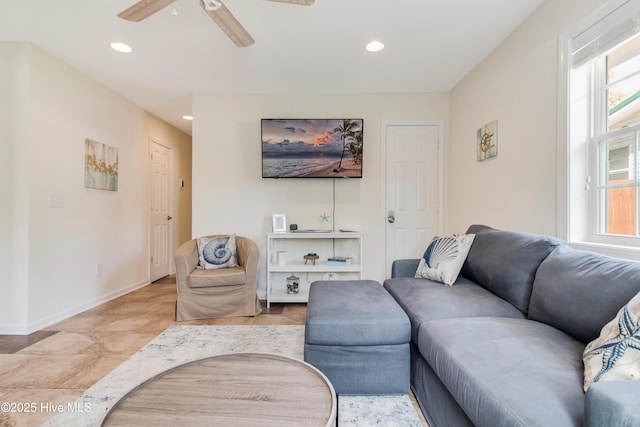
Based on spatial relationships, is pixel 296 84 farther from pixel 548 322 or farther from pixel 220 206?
pixel 548 322

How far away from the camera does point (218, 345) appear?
238 centimetres

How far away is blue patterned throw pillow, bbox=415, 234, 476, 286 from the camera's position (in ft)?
7.33

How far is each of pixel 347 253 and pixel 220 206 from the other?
1.62m

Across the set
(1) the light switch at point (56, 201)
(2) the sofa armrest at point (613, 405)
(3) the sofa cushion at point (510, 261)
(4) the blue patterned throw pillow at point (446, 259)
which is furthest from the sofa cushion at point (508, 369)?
(1) the light switch at point (56, 201)

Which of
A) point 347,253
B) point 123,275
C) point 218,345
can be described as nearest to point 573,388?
point 218,345

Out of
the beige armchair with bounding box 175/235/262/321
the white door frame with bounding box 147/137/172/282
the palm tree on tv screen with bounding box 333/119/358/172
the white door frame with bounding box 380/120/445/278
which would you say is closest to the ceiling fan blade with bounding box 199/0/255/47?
the palm tree on tv screen with bounding box 333/119/358/172

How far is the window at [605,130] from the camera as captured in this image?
5.47 feet

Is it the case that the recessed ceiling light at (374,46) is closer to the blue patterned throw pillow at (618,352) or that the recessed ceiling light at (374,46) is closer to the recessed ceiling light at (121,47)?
the recessed ceiling light at (121,47)

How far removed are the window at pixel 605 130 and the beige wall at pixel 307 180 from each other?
1.91 meters

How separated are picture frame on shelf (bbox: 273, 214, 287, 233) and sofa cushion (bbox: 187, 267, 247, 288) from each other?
74 centimetres

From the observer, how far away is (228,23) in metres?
1.96

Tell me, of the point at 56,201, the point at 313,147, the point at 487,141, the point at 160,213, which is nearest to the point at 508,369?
the point at 487,141

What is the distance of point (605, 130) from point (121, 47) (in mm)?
3650

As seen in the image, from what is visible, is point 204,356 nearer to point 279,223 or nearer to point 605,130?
point 279,223
